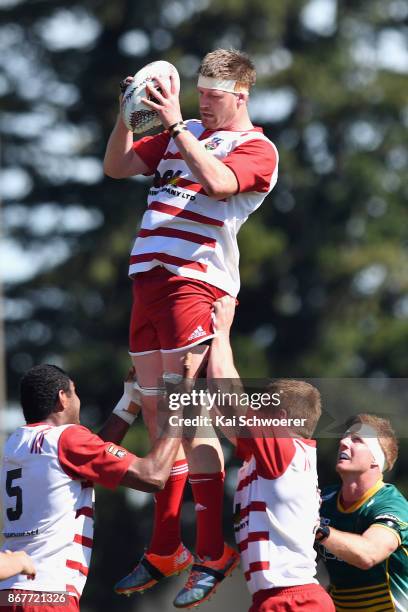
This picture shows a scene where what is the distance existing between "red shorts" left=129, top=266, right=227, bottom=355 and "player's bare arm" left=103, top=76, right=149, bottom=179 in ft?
1.89

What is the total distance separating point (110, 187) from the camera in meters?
24.1

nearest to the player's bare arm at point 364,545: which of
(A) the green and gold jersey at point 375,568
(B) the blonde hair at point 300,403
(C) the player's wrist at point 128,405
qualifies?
(A) the green and gold jersey at point 375,568

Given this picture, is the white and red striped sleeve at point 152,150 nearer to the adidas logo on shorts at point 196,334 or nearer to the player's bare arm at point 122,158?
the player's bare arm at point 122,158

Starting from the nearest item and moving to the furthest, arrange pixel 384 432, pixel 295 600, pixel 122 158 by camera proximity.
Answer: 1. pixel 295 600
2. pixel 122 158
3. pixel 384 432

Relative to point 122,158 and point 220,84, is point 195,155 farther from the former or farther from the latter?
point 122,158

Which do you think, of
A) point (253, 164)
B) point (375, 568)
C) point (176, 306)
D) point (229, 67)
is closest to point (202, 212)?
point (253, 164)

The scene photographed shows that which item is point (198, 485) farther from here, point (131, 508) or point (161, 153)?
point (131, 508)

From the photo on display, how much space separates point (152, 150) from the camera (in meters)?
7.96

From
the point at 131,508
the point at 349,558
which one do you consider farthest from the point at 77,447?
the point at 131,508

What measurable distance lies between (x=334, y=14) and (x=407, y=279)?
4703 millimetres

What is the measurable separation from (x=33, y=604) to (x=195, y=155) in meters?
2.25

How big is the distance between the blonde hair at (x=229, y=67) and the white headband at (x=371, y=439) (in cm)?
182

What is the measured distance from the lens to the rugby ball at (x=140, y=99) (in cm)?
750

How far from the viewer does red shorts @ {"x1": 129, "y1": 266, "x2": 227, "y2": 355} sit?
25.0 feet
